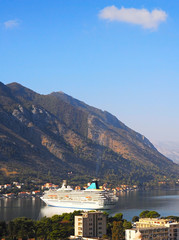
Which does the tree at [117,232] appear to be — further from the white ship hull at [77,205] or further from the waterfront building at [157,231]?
the white ship hull at [77,205]

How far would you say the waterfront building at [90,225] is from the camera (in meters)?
63.9

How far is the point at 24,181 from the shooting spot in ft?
649

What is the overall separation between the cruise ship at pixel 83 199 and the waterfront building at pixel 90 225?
179 feet

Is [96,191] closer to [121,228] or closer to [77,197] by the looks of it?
[77,197]

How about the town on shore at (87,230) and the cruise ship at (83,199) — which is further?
the cruise ship at (83,199)

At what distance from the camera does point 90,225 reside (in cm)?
6469

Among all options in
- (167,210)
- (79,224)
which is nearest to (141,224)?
(79,224)

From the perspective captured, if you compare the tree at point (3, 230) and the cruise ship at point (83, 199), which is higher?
the cruise ship at point (83, 199)

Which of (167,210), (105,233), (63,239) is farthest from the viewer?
(167,210)

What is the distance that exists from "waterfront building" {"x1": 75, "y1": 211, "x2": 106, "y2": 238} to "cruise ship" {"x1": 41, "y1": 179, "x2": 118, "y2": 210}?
54.6 meters

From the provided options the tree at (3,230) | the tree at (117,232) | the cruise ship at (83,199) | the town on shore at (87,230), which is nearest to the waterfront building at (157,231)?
the town on shore at (87,230)

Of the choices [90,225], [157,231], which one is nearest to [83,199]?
[90,225]

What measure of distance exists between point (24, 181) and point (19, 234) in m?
133

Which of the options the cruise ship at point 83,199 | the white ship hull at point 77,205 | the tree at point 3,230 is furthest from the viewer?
the cruise ship at point 83,199
